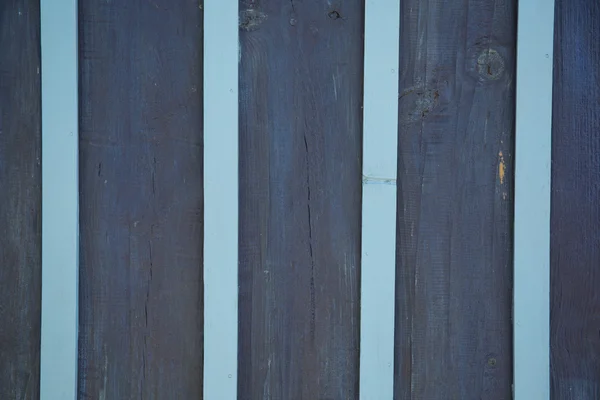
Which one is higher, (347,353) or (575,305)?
(575,305)

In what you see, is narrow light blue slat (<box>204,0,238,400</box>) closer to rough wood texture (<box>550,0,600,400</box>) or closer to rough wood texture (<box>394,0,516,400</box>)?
rough wood texture (<box>394,0,516,400</box>)

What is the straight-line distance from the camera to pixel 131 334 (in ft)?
5.16

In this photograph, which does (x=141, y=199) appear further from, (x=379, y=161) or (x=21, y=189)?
(x=379, y=161)

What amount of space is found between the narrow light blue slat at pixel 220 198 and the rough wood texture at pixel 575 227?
1005mm

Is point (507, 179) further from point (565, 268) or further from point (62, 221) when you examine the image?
point (62, 221)

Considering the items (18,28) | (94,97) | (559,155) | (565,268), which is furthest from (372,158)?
(18,28)

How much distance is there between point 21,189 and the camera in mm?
1571

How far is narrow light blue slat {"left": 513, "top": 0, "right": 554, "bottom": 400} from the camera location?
152 centimetres

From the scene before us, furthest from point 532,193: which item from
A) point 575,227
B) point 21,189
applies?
point 21,189

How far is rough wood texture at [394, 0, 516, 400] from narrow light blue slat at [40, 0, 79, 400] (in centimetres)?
102

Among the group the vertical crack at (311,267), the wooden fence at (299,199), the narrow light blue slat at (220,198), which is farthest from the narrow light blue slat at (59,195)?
the vertical crack at (311,267)

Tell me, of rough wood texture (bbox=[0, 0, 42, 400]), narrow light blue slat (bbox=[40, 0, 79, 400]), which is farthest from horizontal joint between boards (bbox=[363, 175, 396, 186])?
rough wood texture (bbox=[0, 0, 42, 400])

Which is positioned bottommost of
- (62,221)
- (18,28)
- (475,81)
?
(62,221)

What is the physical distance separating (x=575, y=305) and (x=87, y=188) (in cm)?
159
